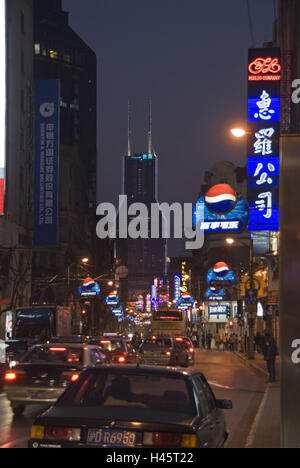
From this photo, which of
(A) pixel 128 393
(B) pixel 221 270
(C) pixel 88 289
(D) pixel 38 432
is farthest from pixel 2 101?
(D) pixel 38 432

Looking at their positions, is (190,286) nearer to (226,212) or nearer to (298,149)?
(226,212)

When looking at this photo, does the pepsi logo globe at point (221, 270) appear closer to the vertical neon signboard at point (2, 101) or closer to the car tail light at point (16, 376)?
the vertical neon signboard at point (2, 101)

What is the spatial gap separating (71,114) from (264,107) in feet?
357

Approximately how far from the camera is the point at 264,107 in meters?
31.8

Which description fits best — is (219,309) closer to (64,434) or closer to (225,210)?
(225,210)

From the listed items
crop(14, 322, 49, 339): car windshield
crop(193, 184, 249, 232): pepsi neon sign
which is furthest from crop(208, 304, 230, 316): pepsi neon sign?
crop(193, 184, 249, 232): pepsi neon sign

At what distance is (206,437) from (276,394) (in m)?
16.7

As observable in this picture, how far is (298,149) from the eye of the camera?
Answer: 8.42m

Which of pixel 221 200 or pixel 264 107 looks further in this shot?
pixel 221 200

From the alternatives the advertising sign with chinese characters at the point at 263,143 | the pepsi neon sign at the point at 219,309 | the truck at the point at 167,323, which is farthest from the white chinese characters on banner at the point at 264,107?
the pepsi neon sign at the point at 219,309

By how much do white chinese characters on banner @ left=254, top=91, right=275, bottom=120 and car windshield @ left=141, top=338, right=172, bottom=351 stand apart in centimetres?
1294

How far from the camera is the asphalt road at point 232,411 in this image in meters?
13.8

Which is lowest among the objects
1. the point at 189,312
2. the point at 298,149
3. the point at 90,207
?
the point at 189,312
